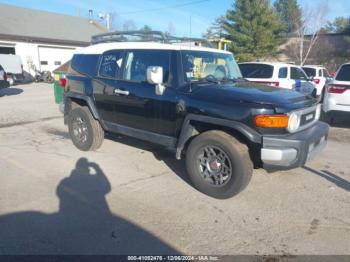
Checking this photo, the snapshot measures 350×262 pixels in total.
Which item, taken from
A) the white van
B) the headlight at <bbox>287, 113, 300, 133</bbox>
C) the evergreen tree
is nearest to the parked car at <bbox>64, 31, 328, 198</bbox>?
the headlight at <bbox>287, 113, 300, 133</bbox>

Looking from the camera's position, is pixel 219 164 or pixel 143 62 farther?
pixel 143 62

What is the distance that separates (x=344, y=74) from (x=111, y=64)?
630 centimetres

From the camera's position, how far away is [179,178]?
17.0 ft

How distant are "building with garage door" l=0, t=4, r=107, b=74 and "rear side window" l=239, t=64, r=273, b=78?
21617mm

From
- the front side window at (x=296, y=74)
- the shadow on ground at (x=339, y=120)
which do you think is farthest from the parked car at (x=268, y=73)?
the shadow on ground at (x=339, y=120)

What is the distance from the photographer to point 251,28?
32.7 meters

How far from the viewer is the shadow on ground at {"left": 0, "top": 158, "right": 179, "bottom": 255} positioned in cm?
327

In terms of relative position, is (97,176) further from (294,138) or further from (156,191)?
(294,138)

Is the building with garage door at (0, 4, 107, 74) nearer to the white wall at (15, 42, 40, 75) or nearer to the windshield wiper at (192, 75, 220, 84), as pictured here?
the white wall at (15, 42, 40, 75)

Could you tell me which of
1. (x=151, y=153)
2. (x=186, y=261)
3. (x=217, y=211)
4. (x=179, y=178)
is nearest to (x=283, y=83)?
(x=151, y=153)

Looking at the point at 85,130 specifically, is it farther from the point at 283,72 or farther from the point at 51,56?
the point at 51,56

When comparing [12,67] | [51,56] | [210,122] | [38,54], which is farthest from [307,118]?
[51,56]

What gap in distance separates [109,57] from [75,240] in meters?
3.46

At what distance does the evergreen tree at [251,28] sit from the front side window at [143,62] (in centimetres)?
2809
